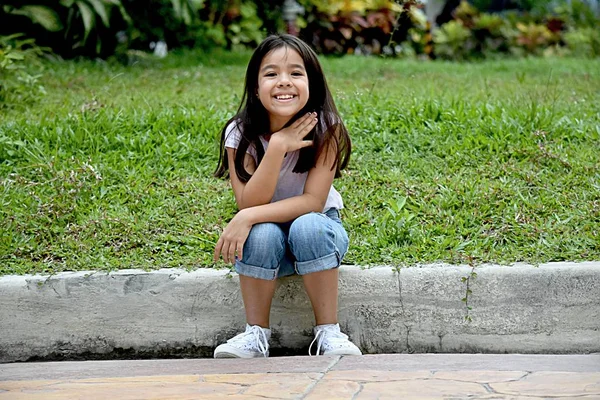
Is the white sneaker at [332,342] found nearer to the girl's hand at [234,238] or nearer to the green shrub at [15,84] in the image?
the girl's hand at [234,238]

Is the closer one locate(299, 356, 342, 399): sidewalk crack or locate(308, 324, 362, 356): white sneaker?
locate(299, 356, 342, 399): sidewalk crack

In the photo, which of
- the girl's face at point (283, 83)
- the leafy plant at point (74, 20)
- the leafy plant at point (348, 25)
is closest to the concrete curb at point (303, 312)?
the girl's face at point (283, 83)

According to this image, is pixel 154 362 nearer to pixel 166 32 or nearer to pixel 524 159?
pixel 524 159

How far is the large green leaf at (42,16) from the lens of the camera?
7.15 metres

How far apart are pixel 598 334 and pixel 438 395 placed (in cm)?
109

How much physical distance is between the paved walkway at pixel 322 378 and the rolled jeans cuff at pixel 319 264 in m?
0.33

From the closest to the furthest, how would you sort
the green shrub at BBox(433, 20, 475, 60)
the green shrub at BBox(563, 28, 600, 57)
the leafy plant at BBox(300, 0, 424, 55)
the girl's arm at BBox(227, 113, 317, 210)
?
the girl's arm at BBox(227, 113, 317, 210), the leafy plant at BBox(300, 0, 424, 55), the green shrub at BBox(563, 28, 600, 57), the green shrub at BBox(433, 20, 475, 60)

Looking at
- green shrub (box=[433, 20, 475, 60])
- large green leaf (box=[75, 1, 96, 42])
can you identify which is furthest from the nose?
green shrub (box=[433, 20, 475, 60])

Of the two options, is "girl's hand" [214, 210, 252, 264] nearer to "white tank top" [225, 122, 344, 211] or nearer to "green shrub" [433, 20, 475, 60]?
"white tank top" [225, 122, 344, 211]

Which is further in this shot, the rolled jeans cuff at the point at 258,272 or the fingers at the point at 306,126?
the fingers at the point at 306,126

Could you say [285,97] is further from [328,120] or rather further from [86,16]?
[86,16]

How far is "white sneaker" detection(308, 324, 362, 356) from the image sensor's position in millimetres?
3271

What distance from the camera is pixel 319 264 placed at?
3.27 metres

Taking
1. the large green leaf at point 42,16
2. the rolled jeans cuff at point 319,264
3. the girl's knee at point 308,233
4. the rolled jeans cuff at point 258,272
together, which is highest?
the large green leaf at point 42,16
